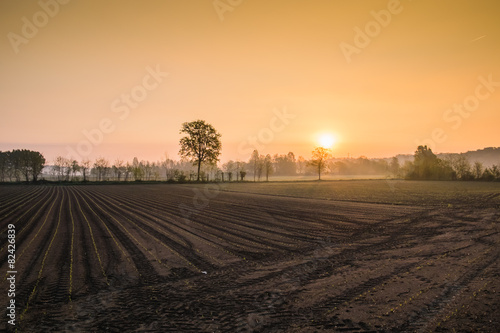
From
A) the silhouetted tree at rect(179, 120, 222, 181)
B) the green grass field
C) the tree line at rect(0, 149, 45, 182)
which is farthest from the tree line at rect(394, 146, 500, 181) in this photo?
the tree line at rect(0, 149, 45, 182)

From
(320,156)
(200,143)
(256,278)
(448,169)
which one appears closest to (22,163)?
(200,143)

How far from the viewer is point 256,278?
8.01m

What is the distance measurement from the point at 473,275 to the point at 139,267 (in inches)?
396

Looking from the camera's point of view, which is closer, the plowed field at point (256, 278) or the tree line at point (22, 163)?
the plowed field at point (256, 278)

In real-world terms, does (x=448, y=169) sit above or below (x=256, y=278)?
above

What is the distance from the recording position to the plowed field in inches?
222

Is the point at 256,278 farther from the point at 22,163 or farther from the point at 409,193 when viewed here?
the point at 22,163

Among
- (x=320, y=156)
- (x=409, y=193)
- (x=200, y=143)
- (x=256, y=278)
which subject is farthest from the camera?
(x=320, y=156)

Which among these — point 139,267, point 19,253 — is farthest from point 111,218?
point 139,267

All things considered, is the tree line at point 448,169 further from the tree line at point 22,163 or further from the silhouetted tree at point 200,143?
the tree line at point 22,163

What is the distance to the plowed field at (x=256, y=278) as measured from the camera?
18.5 feet

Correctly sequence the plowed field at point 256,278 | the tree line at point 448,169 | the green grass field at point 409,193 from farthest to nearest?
the tree line at point 448,169 → the green grass field at point 409,193 → the plowed field at point 256,278

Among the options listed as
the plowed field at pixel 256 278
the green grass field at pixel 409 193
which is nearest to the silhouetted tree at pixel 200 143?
the green grass field at pixel 409 193

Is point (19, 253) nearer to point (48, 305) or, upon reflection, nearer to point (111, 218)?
point (48, 305)
